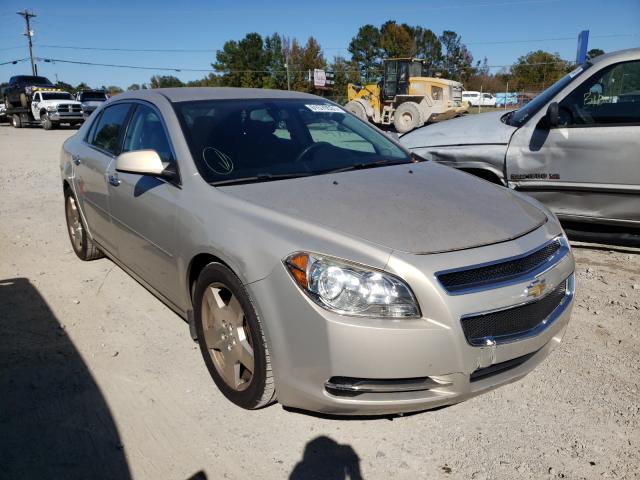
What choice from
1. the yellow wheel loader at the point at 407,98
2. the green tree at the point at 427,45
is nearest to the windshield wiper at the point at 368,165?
the yellow wheel loader at the point at 407,98

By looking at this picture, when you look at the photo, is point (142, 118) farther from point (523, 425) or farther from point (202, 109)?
point (523, 425)

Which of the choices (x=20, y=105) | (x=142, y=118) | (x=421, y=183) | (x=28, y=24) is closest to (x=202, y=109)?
(x=142, y=118)

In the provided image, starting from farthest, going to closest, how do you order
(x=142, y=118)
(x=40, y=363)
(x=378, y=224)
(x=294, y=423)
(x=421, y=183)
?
(x=142, y=118) < (x=40, y=363) < (x=421, y=183) < (x=294, y=423) < (x=378, y=224)

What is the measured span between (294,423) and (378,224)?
1094mm

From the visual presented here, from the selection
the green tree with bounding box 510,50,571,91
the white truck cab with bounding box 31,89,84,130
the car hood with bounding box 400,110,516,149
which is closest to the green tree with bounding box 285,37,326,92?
the green tree with bounding box 510,50,571,91

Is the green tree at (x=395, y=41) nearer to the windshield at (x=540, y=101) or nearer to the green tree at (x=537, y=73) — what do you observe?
the green tree at (x=537, y=73)

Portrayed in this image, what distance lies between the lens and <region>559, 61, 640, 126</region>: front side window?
439cm

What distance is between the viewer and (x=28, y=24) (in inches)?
2168

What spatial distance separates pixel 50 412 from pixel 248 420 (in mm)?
1058

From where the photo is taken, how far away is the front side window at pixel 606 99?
14.4 ft

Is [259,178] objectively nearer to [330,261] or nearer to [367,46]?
[330,261]

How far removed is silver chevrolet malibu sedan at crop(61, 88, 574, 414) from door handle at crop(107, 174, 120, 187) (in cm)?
6

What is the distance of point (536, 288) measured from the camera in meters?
2.32

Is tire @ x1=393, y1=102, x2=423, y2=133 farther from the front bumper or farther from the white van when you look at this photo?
the white van
